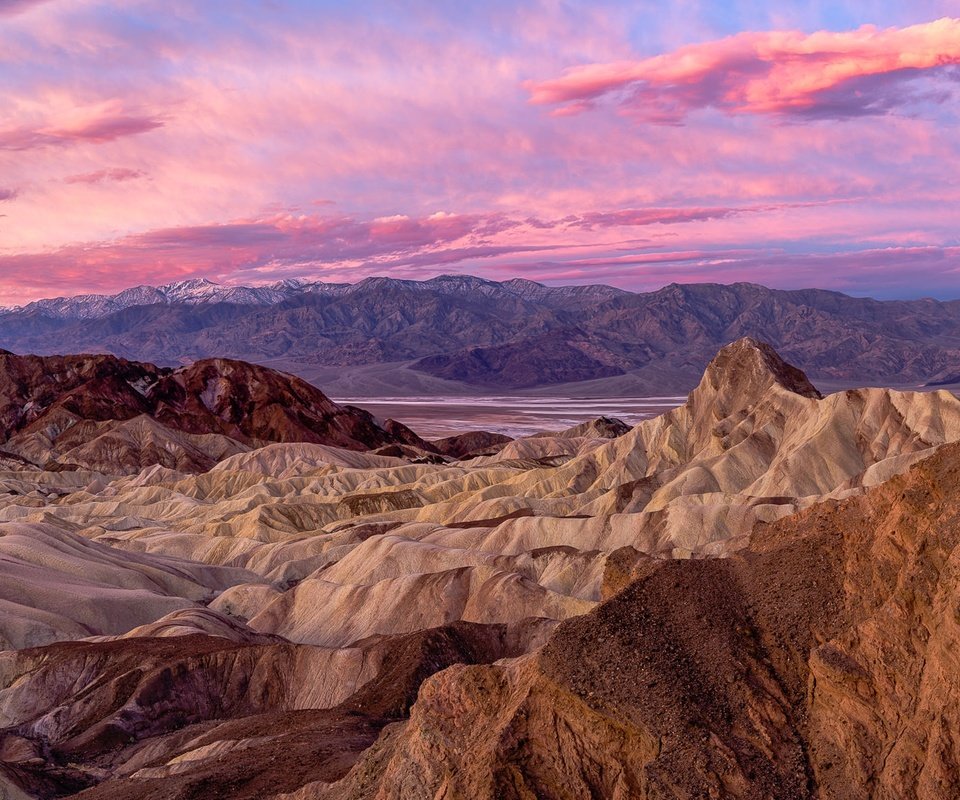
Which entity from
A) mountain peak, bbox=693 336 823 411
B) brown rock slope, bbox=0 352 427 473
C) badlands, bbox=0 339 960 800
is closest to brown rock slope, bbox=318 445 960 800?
badlands, bbox=0 339 960 800

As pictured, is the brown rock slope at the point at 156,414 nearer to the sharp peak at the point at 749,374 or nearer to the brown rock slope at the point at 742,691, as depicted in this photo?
the sharp peak at the point at 749,374

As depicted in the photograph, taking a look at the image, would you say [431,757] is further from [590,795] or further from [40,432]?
[40,432]

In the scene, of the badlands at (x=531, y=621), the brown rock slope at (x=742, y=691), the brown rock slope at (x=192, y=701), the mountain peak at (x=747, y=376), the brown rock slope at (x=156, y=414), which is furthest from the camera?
the brown rock slope at (x=156, y=414)

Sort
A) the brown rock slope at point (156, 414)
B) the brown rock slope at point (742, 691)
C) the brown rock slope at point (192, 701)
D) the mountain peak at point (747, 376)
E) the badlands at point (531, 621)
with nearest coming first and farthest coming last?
the brown rock slope at point (742, 691) → the badlands at point (531, 621) → the brown rock slope at point (192, 701) → the mountain peak at point (747, 376) → the brown rock slope at point (156, 414)

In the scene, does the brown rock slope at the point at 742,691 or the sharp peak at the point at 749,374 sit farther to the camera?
the sharp peak at the point at 749,374

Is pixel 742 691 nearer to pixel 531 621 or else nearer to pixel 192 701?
pixel 531 621

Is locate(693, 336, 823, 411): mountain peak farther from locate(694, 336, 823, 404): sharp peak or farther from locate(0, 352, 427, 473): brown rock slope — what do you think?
locate(0, 352, 427, 473): brown rock slope

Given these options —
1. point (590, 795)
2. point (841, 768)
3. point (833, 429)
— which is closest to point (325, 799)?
point (590, 795)

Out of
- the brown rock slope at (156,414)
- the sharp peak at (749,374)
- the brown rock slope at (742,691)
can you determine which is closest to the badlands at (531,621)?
the brown rock slope at (742,691)
